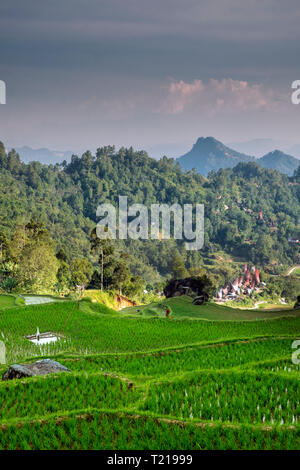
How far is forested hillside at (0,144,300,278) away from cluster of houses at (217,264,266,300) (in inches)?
428

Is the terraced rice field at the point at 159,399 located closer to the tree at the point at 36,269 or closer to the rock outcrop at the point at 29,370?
the rock outcrop at the point at 29,370

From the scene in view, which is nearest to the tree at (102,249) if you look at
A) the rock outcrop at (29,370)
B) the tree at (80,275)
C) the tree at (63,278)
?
the tree at (80,275)

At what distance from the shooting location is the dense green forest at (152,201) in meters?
81.9

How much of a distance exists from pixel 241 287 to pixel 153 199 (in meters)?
60.4

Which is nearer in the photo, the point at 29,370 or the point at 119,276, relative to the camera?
the point at 29,370

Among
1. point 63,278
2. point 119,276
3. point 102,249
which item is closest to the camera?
point 102,249

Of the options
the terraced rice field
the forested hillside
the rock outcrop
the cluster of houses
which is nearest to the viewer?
the terraced rice field

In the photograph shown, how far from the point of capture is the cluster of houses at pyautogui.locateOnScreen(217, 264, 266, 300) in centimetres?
6243

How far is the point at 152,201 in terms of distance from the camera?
12238 cm

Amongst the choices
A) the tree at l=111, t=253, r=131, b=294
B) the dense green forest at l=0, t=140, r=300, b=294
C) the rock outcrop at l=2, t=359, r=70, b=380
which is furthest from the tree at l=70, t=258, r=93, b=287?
the dense green forest at l=0, t=140, r=300, b=294

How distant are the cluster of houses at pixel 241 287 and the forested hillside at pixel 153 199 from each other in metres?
10.9

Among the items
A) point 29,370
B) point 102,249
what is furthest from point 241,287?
point 29,370

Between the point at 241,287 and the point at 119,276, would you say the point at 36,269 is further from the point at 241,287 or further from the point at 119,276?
the point at 241,287

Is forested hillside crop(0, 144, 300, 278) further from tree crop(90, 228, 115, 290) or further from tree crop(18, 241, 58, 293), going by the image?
tree crop(90, 228, 115, 290)
